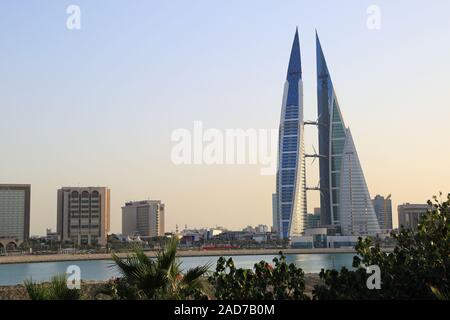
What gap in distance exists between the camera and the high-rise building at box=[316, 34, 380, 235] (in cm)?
16412

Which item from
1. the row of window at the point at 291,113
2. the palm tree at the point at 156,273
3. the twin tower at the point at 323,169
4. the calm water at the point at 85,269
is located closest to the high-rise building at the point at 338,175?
the twin tower at the point at 323,169

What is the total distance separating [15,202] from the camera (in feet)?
563

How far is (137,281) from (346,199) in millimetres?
160323

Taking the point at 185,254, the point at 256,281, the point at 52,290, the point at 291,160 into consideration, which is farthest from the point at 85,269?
the point at 52,290

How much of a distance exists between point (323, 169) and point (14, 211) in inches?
3462

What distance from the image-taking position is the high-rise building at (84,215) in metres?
153

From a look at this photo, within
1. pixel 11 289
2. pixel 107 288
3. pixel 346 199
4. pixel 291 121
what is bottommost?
pixel 11 289

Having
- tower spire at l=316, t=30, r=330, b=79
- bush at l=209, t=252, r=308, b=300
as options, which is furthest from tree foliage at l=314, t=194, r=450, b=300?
tower spire at l=316, t=30, r=330, b=79

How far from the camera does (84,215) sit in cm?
15362

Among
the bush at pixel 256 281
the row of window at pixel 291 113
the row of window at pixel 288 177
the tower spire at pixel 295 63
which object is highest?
the tower spire at pixel 295 63

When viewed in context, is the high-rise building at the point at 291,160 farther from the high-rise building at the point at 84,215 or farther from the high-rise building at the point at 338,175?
the high-rise building at the point at 84,215
